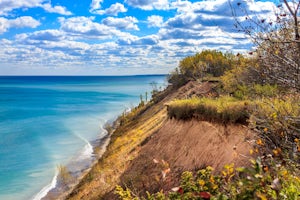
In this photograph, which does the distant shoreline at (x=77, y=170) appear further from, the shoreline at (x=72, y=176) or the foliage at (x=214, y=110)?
the foliage at (x=214, y=110)

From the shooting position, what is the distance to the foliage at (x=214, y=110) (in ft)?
49.7

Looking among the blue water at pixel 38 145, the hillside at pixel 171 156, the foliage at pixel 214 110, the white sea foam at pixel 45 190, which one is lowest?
the blue water at pixel 38 145

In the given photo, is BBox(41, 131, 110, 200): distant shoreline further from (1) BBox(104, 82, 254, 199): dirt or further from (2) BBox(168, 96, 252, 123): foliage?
(2) BBox(168, 96, 252, 123): foliage

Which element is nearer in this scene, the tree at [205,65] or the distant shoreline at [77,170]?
the distant shoreline at [77,170]

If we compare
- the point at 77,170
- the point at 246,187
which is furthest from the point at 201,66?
the point at 246,187

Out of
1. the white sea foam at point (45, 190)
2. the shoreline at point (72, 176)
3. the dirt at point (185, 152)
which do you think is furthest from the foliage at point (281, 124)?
the white sea foam at point (45, 190)

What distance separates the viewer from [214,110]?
1728 centimetres

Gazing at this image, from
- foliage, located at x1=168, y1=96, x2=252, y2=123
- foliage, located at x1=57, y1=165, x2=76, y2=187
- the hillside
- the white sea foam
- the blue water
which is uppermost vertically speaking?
foliage, located at x1=168, y1=96, x2=252, y2=123

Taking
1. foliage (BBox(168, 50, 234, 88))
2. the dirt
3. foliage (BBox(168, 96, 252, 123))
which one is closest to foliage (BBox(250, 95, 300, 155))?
the dirt

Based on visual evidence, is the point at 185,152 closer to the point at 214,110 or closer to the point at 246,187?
the point at 214,110

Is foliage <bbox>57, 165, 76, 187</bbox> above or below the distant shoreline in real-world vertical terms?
above

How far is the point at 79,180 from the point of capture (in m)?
28.4

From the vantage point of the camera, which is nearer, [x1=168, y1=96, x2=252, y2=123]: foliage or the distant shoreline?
[x1=168, y1=96, x2=252, y2=123]: foliage

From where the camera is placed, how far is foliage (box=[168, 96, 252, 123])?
49.7ft
